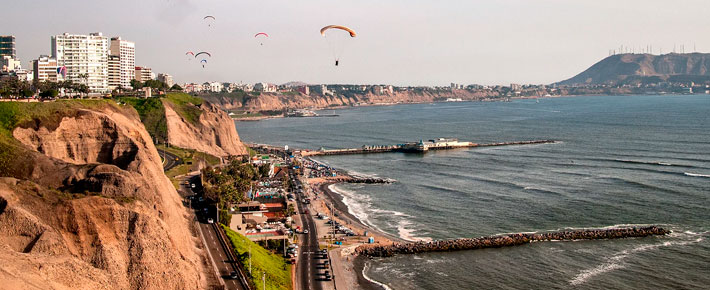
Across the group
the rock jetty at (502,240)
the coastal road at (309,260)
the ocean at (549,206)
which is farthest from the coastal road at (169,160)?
the rock jetty at (502,240)

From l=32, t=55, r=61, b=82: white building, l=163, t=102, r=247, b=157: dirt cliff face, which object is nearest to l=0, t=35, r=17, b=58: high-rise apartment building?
l=32, t=55, r=61, b=82: white building

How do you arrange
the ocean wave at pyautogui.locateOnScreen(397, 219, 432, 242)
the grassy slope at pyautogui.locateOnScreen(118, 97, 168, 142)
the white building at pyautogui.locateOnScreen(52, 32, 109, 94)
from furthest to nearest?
the white building at pyautogui.locateOnScreen(52, 32, 109, 94) → the grassy slope at pyautogui.locateOnScreen(118, 97, 168, 142) → the ocean wave at pyautogui.locateOnScreen(397, 219, 432, 242)

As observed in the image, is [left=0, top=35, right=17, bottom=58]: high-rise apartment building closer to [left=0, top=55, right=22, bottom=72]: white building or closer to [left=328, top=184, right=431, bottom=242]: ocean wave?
[left=0, top=55, right=22, bottom=72]: white building

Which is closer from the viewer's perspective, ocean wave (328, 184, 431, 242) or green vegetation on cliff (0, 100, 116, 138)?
green vegetation on cliff (0, 100, 116, 138)

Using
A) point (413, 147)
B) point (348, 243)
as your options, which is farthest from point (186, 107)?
point (348, 243)

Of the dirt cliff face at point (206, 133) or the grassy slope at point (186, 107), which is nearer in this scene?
the dirt cliff face at point (206, 133)

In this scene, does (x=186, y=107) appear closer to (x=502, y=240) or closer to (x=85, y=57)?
(x=85, y=57)

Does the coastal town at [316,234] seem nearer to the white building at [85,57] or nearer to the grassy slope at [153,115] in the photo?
the grassy slope at [153,115]
